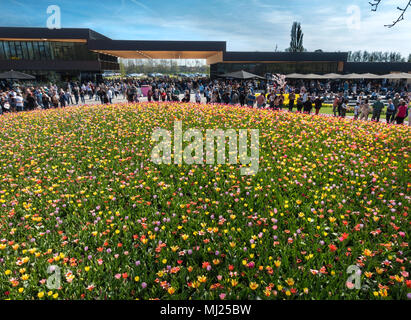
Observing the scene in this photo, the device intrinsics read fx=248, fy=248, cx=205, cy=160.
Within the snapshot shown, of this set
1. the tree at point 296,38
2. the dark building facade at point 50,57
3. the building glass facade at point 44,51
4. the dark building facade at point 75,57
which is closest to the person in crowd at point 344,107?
the dark building facade at point 75,57

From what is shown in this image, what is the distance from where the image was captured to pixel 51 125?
11.5m

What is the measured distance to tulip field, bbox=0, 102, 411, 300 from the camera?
3096mm

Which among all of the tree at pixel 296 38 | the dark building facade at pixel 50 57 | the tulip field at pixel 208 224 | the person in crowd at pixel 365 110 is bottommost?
the tulip field at pixel 208 224

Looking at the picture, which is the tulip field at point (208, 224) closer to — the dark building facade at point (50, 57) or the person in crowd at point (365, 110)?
the person in crowd at point (365, 110)

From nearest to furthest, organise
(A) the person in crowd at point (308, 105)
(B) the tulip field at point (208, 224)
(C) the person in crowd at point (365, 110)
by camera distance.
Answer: (B) the tulip field at point (208, 224) < (C) the person in crowd at point (365, 110) < (A) the person in crowd at point (308, 105)

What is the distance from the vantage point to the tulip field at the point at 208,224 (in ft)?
10.2

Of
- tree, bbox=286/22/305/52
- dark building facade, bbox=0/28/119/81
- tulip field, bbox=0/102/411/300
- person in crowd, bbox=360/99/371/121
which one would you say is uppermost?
tree, bbox=286/22/305/52

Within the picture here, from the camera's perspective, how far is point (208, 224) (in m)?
4.34

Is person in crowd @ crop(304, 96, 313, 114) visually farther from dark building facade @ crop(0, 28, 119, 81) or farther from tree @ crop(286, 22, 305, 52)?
tree @ crop(286, 22, 305, 52)

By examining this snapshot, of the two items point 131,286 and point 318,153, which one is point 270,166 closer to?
point 318,153

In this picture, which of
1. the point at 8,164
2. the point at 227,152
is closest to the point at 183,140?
the point at 227,152

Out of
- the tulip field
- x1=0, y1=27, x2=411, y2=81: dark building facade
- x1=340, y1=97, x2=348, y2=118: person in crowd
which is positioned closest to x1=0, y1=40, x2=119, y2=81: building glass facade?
x1=0, y1=27, x2=411, y2=81: dark building facade

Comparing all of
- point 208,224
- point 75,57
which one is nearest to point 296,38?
point 75,57

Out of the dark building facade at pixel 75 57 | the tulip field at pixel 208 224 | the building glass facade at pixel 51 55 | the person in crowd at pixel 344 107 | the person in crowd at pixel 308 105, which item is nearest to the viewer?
the tulip field at pixel 208 224
